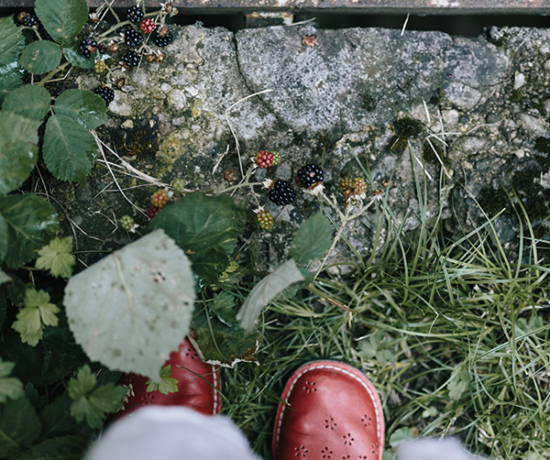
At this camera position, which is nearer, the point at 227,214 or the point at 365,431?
the point at 227,214

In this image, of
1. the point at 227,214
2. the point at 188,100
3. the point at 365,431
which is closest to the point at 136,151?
the point at 188,100

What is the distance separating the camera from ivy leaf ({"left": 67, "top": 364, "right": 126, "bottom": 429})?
104 cm

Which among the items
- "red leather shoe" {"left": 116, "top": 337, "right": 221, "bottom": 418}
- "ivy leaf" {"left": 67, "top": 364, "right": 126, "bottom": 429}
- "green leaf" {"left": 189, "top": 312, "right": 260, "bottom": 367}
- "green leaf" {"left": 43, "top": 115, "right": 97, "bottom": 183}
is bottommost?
"red leather shoe" {"left": 116, "top": 337, "right": 221, "bottom": 418}

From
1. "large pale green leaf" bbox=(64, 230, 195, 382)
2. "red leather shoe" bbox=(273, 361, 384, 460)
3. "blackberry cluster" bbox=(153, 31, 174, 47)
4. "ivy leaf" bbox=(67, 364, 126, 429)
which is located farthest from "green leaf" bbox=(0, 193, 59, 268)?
"red leather shoe" bbox=(273, 361, 384, 460)

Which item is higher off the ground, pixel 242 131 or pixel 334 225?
pixel 242 131

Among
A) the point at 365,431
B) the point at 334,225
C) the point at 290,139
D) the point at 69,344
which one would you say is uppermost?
the point at 290,139

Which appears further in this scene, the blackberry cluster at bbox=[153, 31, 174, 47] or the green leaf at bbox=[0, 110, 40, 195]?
the blackberry cluster at bbox=[153, 31, 174, 47]

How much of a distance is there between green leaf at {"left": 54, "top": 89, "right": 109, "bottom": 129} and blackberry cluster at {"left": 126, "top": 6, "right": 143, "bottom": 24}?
351 millimetres

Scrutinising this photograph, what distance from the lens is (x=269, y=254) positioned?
1.56 metres

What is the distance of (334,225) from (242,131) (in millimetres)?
522

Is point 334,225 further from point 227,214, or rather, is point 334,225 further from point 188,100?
point 188,100

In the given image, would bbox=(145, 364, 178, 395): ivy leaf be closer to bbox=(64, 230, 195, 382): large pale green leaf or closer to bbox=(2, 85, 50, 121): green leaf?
bbox=(64, 230, 195, 382): large pale green leaf

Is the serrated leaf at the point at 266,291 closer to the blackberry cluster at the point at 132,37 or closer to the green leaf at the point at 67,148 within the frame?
the green leaf at the point at 67,148

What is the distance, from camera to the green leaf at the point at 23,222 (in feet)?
3.78
